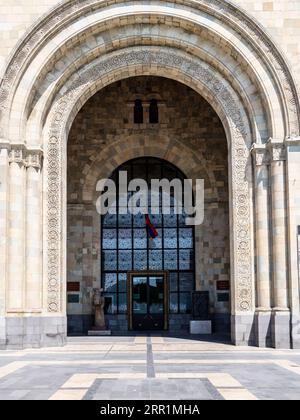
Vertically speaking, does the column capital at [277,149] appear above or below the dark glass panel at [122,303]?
above

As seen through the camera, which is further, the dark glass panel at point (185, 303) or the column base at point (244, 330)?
the dark glass panel at point (185, 303)

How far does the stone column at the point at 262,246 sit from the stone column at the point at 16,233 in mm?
7129

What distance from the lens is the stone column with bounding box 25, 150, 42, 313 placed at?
67.6ft

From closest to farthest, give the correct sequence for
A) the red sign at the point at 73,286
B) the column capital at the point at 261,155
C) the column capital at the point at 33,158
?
1. the column capital at the point at 33,158
2. the column capital at the point at 261,155
3. the red sign at the point at 73,286

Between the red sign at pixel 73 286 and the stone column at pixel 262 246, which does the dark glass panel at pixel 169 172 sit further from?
the stone column at pixel 262 246

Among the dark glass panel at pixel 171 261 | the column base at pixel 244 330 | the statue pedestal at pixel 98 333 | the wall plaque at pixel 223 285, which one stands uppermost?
the dark glass panel at pixel 171 261

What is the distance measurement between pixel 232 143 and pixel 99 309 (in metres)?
8.84

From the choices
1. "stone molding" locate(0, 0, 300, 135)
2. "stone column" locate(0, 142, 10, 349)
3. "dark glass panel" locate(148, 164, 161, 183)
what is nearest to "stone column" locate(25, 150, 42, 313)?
"stone column" locate(0, 142, 10, 349)

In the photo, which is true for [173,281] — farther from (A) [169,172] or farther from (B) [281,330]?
(B) [281,330]

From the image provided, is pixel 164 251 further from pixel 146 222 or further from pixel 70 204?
pixel 70 204

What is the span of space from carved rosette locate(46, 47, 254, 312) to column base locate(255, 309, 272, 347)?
531 millimetres

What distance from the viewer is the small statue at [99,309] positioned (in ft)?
86.1

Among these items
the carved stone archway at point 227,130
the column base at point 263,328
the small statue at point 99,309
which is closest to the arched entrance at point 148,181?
the small statue at point 99,309
